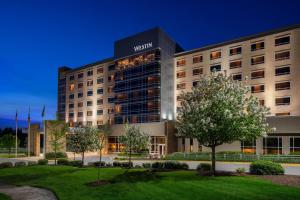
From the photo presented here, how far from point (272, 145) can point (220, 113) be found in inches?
1352

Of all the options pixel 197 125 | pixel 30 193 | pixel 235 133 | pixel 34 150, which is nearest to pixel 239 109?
pixel 235 133

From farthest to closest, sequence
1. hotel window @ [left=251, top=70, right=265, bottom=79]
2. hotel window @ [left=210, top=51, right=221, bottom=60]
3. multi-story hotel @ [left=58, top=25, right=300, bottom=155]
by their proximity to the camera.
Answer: hotel window @ [left=210, top=51, right=221, bottom=60] → hotel window @ [left=251, top=70, right=265, bottom=79] → multi-story hotel @ [left=58, top=25, right=300, bottom=155]

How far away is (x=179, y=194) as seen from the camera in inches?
696

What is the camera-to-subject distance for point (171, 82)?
7412 cm

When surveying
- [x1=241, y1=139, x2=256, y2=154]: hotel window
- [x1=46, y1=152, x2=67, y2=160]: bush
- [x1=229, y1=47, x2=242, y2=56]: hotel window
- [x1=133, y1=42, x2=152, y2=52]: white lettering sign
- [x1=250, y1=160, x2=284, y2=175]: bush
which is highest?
[x1=133, y1=42, x2=152, y2=52]: white lettering sign

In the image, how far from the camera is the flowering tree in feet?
79.0

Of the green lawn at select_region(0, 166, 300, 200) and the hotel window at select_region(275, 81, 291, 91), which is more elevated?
the hotel window at select_region(275, 81, 291, 91)

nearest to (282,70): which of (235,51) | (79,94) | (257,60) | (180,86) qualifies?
(257,60)

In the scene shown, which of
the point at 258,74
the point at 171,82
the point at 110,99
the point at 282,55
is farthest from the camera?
the point at 110,99

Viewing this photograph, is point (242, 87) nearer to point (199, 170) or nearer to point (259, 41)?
point (199, 170)

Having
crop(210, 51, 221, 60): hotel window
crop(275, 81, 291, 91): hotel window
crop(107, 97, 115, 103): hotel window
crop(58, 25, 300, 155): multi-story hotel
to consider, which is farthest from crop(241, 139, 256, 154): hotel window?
crop(107, 97, 115, 103): hotel window

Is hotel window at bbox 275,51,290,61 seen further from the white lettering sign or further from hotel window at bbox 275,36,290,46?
the white lettering sign

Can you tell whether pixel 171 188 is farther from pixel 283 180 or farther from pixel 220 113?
pixel 283 180

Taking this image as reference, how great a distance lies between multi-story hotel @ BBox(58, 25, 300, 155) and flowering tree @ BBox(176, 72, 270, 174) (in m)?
30.7
